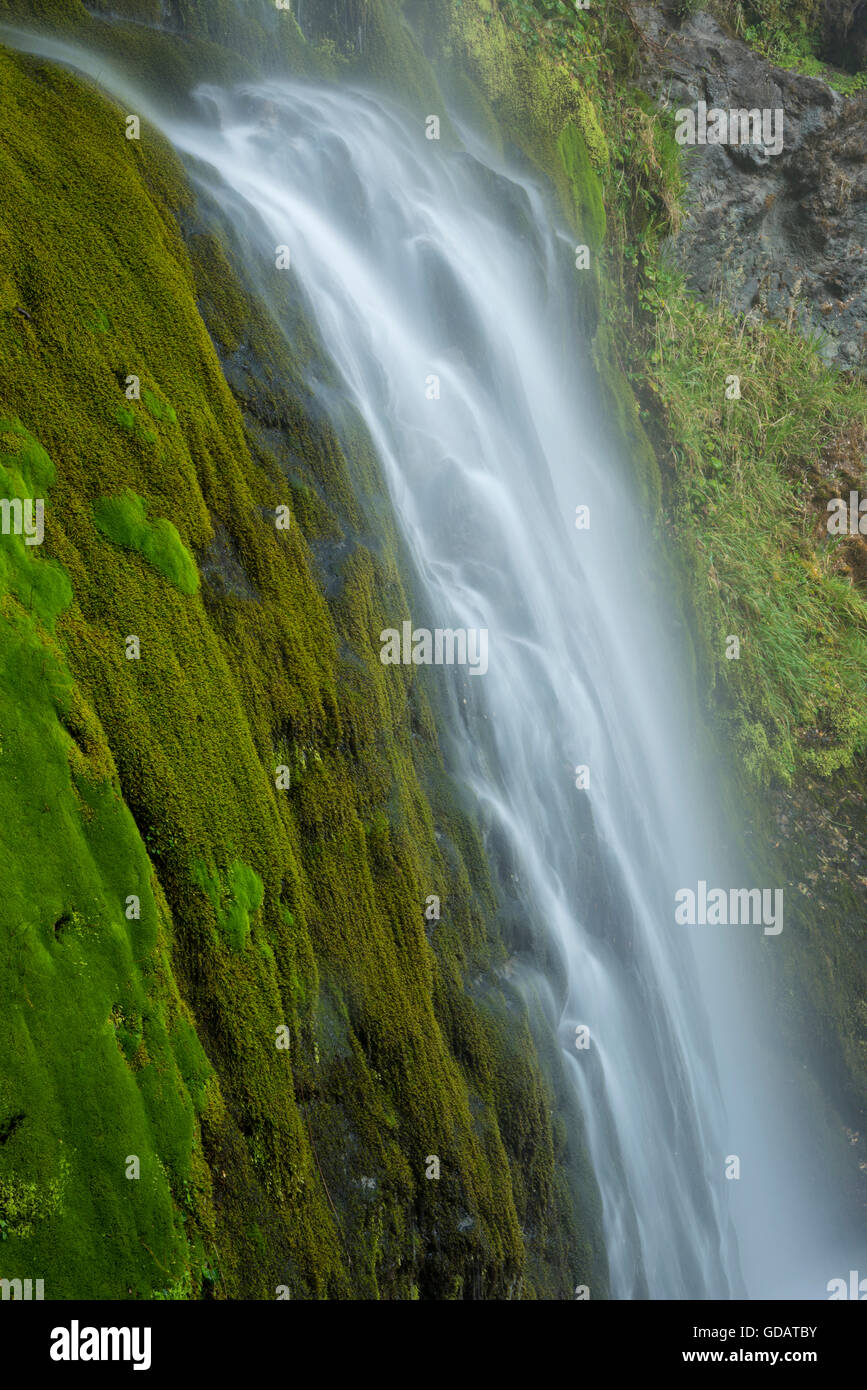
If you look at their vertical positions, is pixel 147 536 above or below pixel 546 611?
below

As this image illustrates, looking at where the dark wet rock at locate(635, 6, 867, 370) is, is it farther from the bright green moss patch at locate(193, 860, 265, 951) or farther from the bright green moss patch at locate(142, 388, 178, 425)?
the bright green moss patch at locate(193, 860, 265, 951)

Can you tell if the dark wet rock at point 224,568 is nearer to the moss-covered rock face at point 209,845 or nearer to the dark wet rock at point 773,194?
the moss-covered rock face at point 209,845

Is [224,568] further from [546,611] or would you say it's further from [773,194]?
[773,194]

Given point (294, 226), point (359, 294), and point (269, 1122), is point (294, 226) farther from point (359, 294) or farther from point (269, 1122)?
point (269, 1122)

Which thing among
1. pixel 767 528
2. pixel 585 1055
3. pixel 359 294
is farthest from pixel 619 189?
pixel 585 1055

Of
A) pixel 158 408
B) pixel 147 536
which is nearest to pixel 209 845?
pixel 147 536

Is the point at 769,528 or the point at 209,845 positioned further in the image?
the point at 769,528
